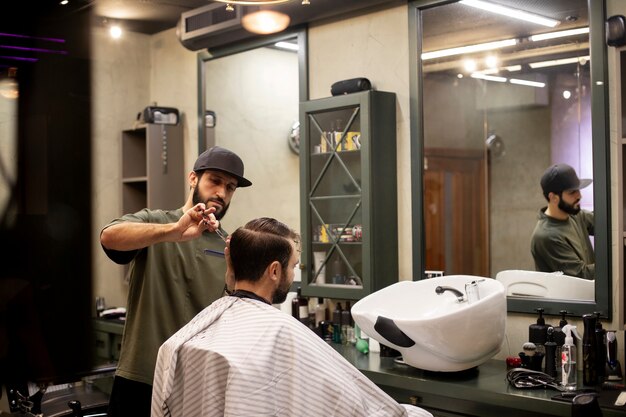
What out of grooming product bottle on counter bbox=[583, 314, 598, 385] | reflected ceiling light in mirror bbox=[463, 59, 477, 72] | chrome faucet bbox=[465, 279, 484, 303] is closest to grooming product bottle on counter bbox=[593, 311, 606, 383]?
grooming product bottle on counter bbox=[583, 314, 598, 385]

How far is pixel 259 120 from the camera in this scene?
4.75m

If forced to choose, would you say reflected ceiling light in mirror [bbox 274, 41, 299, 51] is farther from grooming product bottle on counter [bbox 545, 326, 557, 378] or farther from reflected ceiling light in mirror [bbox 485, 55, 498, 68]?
grooming product bottle on counter [bbox 545, 326, 557, 378]

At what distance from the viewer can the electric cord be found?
9.21 feet

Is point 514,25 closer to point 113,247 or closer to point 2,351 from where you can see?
point 113,247

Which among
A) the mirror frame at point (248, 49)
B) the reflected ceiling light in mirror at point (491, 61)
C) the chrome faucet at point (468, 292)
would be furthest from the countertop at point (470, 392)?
the mirror frame at point (248, 49)

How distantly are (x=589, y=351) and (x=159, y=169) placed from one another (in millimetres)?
3058

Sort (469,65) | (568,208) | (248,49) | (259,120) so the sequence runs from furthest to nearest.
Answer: (259,120)
(248,49)
(469,65)
(568,208)

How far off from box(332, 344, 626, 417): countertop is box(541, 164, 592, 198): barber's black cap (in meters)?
0.78

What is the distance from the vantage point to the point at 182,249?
2840 millimetres

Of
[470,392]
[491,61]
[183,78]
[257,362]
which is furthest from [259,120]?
[257,362]

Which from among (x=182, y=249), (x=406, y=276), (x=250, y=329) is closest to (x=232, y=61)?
(x=406, y=276)

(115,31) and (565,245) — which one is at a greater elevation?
(115,31)

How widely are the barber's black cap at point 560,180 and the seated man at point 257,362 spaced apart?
1.40 metres

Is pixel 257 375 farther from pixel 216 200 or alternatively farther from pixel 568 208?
pixel 568 208
